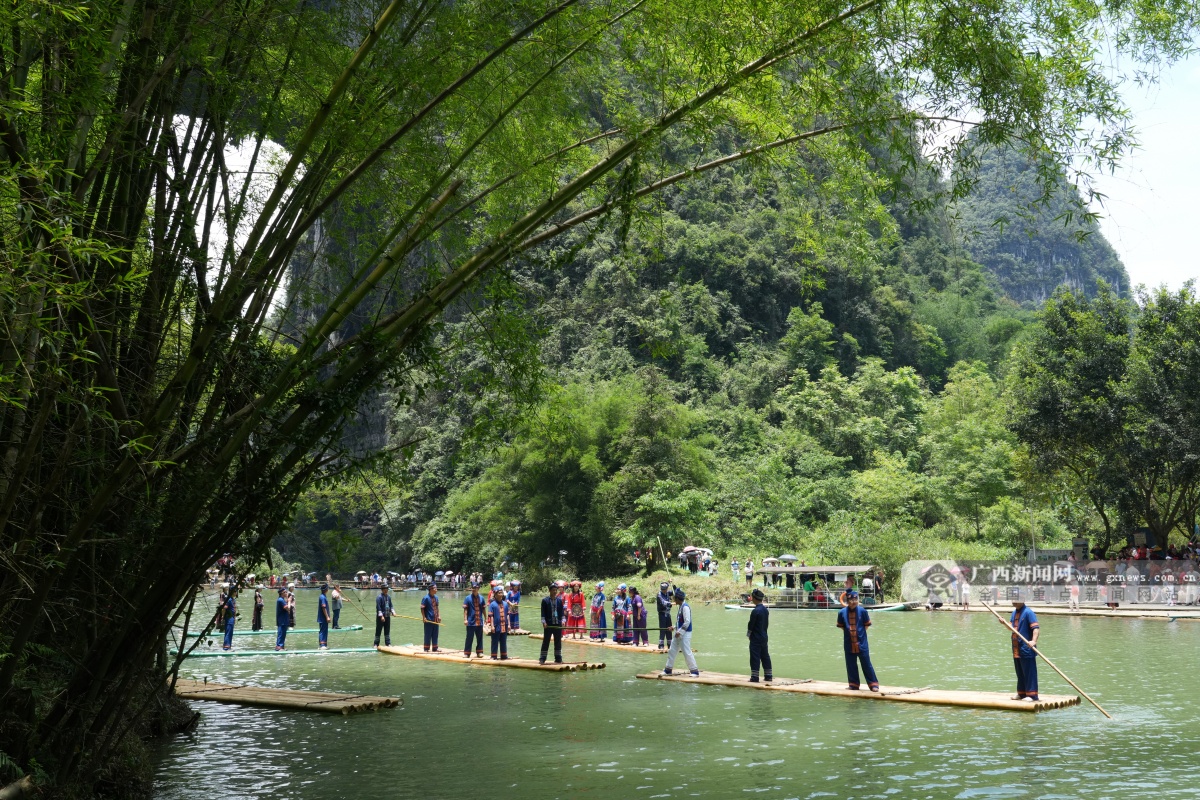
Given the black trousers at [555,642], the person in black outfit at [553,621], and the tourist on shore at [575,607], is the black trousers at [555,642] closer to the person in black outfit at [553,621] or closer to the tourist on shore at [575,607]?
the person in black outfit at [553,621]

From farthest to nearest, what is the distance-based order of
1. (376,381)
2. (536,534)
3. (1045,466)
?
(536,534) < (1045,466) < (376,381)

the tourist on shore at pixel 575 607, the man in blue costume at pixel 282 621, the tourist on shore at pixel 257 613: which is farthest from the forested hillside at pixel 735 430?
the tourist on shore at pixel 575 607

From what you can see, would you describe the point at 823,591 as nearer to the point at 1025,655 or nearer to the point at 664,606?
the point at 664,606

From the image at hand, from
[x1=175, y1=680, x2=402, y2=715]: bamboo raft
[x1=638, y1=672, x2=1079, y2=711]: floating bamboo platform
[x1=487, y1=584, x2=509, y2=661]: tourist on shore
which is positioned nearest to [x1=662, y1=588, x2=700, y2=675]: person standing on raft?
[x1=638, y1=672, x2=1079, y2=711]: floating bamboo platform

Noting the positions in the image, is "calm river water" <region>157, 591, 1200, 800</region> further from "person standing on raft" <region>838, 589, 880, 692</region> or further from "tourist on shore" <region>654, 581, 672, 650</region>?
"tourist on shore" <region>654, 581, 672, 650</region>

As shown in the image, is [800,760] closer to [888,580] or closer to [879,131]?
[879,131]

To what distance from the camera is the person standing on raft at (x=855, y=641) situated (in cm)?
1253

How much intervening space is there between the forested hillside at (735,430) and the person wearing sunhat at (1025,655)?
44.6 feet

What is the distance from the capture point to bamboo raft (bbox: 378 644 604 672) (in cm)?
1638

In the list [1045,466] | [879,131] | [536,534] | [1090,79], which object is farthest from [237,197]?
[536,534]

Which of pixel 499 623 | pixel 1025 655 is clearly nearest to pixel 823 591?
pixel 499 623

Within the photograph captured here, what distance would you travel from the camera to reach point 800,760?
9.02 m

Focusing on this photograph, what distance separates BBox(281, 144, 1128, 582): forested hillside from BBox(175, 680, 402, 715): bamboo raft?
1091 centimetres

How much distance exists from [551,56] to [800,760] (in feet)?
20.5
